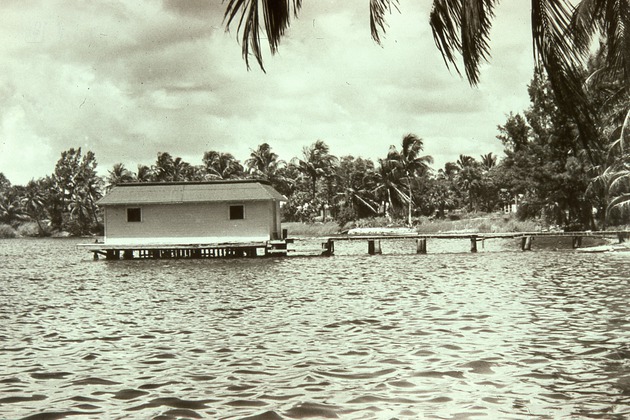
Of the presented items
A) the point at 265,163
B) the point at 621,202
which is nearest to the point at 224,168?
the point at 265,163

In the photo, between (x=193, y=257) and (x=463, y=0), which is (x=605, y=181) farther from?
(x=463, y=0)

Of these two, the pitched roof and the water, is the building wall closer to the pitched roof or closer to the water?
the pitched roof

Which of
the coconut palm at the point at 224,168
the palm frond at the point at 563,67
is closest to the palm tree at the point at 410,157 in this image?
the coconut palm at the point at 224,168

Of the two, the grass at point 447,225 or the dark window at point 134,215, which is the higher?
the dark window at point 134,215

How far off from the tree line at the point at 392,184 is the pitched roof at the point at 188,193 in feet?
59.3

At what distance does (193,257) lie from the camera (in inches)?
1476

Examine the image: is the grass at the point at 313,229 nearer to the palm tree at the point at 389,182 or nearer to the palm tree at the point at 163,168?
the palm tree at the point at 389,182

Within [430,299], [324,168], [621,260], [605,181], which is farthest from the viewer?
[324,168]

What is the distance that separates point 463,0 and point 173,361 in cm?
867

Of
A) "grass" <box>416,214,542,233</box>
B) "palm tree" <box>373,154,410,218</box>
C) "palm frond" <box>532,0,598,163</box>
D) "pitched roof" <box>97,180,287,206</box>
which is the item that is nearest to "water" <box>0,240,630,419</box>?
"palm frond" <box>532,0,598,163</box>

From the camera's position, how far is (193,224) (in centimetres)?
3622

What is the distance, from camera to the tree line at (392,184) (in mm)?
48000

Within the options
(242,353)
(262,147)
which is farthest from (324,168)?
(242,353)

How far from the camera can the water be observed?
7449 mm
